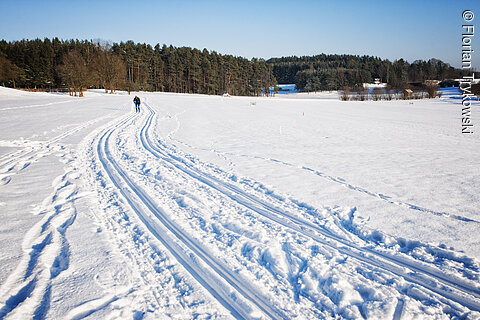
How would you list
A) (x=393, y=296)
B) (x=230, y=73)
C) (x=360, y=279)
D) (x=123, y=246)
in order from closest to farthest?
1. (x=393, y=296)
2. (x=360, y=279)
3. (x=123, y=246)
4. (x=230, y=73)

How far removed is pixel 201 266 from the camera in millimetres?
3332

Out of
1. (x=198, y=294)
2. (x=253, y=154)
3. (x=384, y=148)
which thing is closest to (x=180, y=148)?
(x=253, y=154)

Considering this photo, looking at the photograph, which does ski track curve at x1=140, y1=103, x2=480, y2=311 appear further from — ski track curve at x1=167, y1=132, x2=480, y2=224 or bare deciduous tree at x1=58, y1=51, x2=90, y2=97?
bare deciduous tree at x1=58, y1=51, x2=90, y2=97

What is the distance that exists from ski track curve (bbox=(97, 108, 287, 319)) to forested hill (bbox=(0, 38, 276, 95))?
184 ft

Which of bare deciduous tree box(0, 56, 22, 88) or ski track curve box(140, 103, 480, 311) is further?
bare deciduous tree box(0, 56, 22, 88)

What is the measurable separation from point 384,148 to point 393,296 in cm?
867

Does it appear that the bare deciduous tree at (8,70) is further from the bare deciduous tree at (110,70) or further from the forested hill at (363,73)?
the forested hill at (363,73)

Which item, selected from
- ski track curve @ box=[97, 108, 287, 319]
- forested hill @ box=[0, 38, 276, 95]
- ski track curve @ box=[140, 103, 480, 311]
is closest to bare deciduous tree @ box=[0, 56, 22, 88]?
forested hill @ box=[0, 38, 276, 95]

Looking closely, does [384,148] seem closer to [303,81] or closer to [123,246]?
[123,246]

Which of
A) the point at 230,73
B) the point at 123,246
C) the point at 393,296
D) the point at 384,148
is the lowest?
the point at 393,296

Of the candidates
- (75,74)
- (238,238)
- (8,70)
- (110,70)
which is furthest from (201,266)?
(8,70)

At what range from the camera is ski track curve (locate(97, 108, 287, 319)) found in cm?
277

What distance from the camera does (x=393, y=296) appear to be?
288 cm

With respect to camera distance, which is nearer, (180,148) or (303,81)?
(180,148)
